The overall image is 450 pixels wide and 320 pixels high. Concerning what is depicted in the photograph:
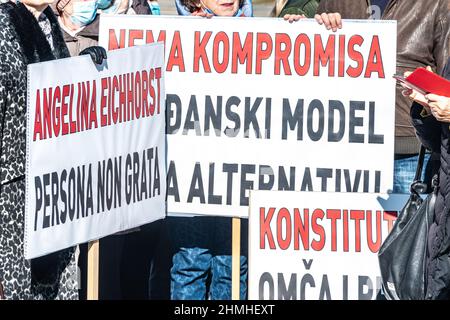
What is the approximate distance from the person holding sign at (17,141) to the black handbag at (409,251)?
4.83 ft

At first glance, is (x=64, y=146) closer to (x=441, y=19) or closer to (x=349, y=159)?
(x=349, y=159)

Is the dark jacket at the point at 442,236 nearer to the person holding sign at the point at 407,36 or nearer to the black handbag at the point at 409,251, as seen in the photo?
the black handbag at the point at 409,251

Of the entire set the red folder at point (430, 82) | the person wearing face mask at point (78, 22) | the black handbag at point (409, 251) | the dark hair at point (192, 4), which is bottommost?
the black handbag at point (409, 251)

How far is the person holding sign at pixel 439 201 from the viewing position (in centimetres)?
542

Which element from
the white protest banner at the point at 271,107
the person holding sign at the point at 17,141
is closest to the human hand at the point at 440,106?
the white protest banner at the point at 271,107

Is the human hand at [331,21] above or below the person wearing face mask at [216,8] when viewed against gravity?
above

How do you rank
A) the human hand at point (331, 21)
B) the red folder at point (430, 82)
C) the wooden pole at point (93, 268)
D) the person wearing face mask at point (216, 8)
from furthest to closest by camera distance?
the person wearing face mask at point (216, 8) → the human hand at point (331, 21) → the wooden pole at point (93, 268) → the red folder at point (430, 82)

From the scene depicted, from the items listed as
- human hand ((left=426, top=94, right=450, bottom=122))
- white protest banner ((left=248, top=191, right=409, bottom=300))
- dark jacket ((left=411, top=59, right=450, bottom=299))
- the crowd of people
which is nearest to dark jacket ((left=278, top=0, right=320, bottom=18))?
the crowd of people

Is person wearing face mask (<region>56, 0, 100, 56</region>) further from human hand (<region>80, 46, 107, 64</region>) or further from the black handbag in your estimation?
the black handbag

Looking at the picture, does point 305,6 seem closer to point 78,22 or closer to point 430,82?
point 78,22

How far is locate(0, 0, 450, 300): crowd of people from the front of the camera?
18.4 feet

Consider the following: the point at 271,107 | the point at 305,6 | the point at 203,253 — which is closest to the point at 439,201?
the point at 271,107

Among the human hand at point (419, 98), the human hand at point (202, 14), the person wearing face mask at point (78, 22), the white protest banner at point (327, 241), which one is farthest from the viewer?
the person wearing face mask at point (78, 22)
